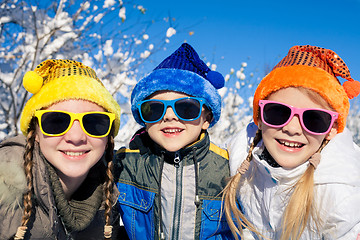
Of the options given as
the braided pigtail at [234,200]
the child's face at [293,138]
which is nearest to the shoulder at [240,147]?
the braided pigtail at [234,200]

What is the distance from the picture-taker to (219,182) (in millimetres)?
2324

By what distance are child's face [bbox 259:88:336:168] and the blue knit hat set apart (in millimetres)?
518

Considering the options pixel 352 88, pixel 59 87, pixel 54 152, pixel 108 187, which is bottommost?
pixel 108 187

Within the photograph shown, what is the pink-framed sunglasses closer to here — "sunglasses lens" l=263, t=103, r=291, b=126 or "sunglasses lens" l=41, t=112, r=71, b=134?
"sunglasses lens" l=263, t=103, r=291, b=126

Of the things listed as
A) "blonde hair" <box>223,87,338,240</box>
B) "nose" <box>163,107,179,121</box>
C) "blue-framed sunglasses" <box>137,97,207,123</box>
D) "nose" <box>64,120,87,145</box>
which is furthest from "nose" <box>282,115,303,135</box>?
"nose" <box>64,120,87,145</box>

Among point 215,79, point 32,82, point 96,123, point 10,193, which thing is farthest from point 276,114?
point 10,193

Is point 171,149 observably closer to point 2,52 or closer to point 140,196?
point 140,196

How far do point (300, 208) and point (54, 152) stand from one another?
1519mm

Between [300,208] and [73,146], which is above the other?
[73,146]

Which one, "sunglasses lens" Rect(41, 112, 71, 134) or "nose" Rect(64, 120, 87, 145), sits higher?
"sunglasses lens" Rect(41, 112, 71, 134)

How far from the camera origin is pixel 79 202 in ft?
6.94

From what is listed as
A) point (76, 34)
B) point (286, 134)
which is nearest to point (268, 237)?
point (286, 134)

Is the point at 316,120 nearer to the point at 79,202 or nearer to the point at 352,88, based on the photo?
the point at 352,88

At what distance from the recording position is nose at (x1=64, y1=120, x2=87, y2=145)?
6.11ft
